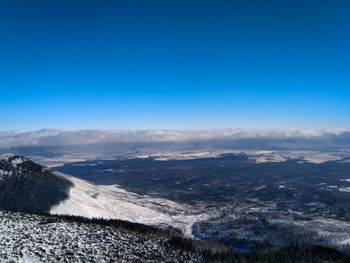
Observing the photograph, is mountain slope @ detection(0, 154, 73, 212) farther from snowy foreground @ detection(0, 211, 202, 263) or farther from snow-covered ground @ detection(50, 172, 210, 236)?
snowy foreground @ detection(0, 211, 202, 263)

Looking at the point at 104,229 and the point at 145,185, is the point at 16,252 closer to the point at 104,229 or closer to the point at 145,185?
the point at 104,229

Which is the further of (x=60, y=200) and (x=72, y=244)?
(x=60, y=200)

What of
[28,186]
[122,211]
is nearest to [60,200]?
[28,186]

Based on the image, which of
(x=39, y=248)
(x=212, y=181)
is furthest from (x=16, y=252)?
(x=212, y=181)

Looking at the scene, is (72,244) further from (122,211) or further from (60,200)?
(122,211)

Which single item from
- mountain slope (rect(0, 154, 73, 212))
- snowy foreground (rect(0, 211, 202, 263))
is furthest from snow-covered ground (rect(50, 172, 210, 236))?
snowy foreground (rect(0, 211, 202, 263))

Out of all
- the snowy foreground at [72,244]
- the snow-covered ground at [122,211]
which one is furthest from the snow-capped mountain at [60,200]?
the snowy foreground at [72,244]
